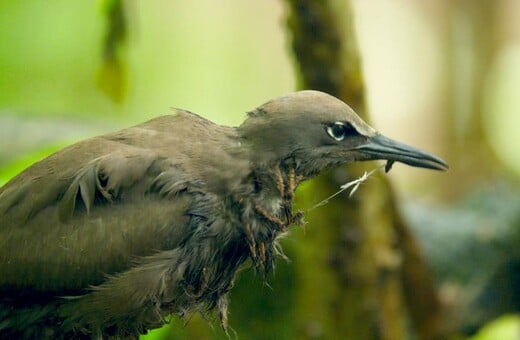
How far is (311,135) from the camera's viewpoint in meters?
3.15

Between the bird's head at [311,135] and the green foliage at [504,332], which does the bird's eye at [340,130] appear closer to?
the bird's head at [311,135]

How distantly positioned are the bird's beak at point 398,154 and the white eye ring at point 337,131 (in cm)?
9

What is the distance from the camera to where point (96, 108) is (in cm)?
820

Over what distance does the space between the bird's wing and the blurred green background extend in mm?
2668

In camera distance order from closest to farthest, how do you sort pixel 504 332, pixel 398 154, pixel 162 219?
pixel 162 219
pixel 398 154
pixel 504 332

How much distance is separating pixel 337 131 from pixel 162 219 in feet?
1.94

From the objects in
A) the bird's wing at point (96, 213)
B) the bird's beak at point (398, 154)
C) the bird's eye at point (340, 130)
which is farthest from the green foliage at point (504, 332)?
the bird's wing at point (96, 213)

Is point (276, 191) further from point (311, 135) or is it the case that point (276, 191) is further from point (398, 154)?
point (398, 154)

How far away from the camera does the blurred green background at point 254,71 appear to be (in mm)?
7035

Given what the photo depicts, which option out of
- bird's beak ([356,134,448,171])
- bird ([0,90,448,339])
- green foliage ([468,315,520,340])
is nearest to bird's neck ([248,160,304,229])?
bird ([0,90,448,339])

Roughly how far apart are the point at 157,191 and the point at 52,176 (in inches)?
14.1

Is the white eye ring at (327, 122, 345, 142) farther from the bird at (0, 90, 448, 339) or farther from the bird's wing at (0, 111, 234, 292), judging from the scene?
the bird's wing at (0, 111, 234, 292)

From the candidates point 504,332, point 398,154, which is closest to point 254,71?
point 504,332

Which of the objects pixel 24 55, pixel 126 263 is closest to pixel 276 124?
pixel 126 263
